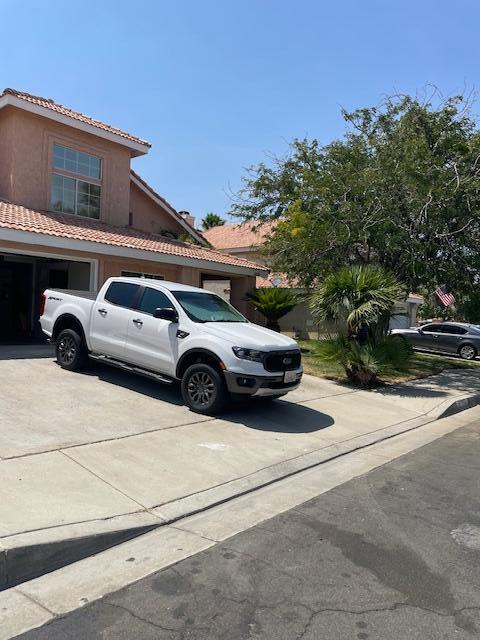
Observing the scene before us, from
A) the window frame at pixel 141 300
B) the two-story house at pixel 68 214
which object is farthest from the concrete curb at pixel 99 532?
the two-story house at pixel 68 214

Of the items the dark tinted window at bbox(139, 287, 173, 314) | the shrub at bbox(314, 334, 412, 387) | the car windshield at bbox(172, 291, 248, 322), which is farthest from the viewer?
the shrub at bbox(314, 334, 412, 387)

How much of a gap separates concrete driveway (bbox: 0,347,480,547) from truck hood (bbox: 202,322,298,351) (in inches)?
47.5

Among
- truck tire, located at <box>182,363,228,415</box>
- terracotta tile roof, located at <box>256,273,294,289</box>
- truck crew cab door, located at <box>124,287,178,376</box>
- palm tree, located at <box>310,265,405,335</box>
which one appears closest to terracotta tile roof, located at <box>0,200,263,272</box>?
terracotta tile roof, located at <box>256,273,294,289</box>

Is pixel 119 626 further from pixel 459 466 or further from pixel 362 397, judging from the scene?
pixel 362 397

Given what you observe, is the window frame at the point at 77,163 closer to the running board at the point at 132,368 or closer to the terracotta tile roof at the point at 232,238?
the running board at the point at 132,368

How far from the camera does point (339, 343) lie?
507 inches

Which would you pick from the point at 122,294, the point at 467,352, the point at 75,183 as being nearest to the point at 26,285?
the point at 75,183

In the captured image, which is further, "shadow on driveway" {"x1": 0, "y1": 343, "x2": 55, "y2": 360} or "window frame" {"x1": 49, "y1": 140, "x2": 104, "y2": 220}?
"window frame" {"x1": 49, "y1": 140, "x2": 104, "y2": 220}

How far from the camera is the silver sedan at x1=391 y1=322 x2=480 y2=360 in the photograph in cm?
2327

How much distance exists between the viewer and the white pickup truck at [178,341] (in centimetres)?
797

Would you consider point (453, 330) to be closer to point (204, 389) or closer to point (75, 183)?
point (75, 183)

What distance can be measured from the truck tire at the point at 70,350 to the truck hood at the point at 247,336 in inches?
108

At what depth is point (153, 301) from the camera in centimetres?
911

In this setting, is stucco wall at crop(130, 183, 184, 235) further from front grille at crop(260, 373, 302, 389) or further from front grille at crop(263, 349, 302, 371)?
front grille at crop(260, 373, 302, 389)
